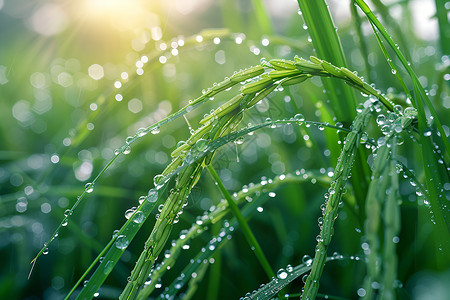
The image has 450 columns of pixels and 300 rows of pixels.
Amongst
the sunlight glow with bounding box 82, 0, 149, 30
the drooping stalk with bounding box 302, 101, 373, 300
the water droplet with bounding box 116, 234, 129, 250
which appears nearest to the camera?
the drooping stalk with bounding box 302, 101, 373, 300

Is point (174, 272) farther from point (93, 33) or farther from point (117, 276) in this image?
point (93, 33)

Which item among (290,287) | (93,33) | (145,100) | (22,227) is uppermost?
(93,33)

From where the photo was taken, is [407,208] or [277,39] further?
[407,208]

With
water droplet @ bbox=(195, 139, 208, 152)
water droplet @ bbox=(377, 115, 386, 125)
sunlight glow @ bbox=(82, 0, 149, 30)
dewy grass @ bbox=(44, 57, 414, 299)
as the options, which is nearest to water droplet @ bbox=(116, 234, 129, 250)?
dewy grass @ bbox=(44, 57, 414, 299)

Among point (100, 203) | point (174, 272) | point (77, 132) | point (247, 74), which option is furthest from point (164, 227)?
point (100, 203)

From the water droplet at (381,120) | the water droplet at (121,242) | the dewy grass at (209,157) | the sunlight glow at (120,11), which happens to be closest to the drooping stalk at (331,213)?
the dewy grass at (209,157)

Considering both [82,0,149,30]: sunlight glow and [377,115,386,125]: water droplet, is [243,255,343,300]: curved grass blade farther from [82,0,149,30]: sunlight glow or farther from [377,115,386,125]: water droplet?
[82,0,149,30]: sunlight glow

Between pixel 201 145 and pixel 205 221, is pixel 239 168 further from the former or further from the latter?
pixel 201 145

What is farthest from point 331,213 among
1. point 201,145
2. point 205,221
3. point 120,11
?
point 120,11

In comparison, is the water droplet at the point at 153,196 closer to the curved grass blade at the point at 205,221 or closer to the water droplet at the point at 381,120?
the curved grass blade at the point at 205,221
